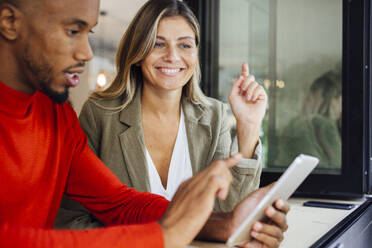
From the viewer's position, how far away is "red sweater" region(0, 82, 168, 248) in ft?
2.60

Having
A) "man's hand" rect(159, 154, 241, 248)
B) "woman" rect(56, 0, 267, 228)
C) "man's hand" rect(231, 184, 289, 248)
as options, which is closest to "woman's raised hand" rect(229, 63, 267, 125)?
"woman" rect(56, 0, 267, 228)

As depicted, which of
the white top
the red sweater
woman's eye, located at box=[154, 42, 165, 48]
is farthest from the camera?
woman's eye, located at box=[154, 42, 165, 48]

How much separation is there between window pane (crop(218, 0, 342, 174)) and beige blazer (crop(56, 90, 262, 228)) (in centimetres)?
68

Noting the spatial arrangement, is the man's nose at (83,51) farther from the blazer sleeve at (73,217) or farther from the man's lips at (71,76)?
the blazer sleeve at (73,217)

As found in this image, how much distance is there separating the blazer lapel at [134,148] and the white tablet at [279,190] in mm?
734

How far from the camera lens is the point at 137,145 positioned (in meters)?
1.73

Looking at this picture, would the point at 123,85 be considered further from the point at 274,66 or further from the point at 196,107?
the point at 274,66

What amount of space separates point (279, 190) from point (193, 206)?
0.22 metres

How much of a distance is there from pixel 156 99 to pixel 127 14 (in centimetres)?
169

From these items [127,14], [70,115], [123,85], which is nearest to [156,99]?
[123,85]

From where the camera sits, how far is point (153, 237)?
0.80 meters

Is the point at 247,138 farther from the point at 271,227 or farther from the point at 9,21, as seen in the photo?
the point at 9,21

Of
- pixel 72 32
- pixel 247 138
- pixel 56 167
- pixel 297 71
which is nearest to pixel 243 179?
pixel 247 138

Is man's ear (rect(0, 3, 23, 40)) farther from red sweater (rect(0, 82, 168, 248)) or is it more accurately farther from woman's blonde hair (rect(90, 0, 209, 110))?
woman's blonde hair (rect(90, 0, 209, 110))
